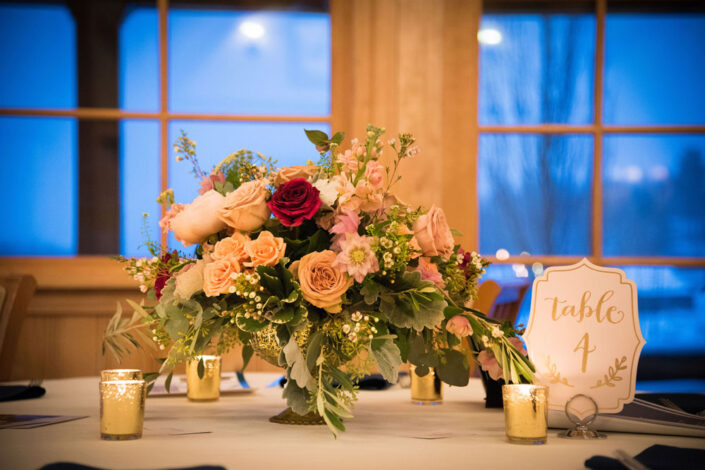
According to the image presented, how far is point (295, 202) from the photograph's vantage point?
3.02 feet

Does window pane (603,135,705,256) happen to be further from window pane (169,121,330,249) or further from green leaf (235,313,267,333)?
green leaf (235,313,267,333)

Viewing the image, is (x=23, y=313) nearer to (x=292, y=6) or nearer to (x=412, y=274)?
(x=412, y=274)

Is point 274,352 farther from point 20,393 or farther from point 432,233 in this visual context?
point 20,393

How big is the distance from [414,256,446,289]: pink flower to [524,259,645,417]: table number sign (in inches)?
5.4

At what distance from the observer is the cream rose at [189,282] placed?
3.08 feet

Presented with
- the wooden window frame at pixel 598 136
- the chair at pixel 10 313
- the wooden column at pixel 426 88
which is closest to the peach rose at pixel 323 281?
the chair at pixel 10 313

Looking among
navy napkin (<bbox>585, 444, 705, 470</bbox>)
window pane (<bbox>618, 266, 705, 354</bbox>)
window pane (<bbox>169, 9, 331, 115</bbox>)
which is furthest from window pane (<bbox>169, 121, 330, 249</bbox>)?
navy napkin (<bbox>585, 444, 705, 470</bbox>)

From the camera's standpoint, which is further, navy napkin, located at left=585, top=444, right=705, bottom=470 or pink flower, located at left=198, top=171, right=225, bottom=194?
pink flower, located at left=198, top=171, right=225, bottom=194

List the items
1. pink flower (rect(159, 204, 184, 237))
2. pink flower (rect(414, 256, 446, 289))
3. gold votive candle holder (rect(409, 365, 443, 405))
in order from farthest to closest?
gold votive candle holder (rect(409, 365, 443, 405)), pink flower (rect(159, 204, 184, 237)), pink flower (rect(414, 256, 446, 289))

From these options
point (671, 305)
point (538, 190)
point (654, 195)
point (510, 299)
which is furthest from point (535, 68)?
point (510, 299)

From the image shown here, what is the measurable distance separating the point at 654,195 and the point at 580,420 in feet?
6.29

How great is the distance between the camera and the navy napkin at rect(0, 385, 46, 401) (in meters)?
1.26

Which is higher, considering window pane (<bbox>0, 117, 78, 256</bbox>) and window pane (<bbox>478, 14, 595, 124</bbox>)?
window pane (<bbox>478, 14, 595, 124</bbox>)

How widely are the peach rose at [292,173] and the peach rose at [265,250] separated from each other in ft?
0.37
